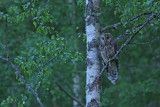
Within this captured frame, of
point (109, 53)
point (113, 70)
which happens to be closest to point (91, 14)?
point (109, 53)

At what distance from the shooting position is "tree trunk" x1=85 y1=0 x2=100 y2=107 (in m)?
4.66

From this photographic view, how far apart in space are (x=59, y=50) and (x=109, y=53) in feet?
2.25

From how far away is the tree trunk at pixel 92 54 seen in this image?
4660 millimetres

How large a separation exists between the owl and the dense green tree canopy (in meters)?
0.33

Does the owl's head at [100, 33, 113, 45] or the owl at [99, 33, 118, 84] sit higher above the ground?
the owl's head at [100, 33, 113, 45]

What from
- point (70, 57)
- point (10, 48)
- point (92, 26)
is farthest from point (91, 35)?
point (10, 48)

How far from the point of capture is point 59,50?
514 cm

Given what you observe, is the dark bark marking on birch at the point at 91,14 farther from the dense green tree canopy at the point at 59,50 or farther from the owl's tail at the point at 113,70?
the owl's tail at the point at 113,70

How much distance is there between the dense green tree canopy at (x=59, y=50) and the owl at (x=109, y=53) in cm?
33

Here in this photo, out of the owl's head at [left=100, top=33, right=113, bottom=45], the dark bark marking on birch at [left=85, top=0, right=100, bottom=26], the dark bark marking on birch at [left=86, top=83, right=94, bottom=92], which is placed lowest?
the dark bark marking on birch at [left=86, top=83, right=94, bottom=92]

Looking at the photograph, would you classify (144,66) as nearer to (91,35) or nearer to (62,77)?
(62,77)

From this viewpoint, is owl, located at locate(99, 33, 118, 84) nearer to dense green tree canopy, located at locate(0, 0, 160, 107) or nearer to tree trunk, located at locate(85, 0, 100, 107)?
tree trunk, located at locate(85, 0, 100, 107)

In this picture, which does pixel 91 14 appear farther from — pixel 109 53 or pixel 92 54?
pixel 109 53

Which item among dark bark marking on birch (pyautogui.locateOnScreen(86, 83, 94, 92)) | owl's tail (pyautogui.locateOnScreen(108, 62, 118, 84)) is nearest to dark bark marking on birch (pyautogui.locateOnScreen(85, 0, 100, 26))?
owl's tail (pyautogui.locateOnScreen(108, 62, 118, 84))
